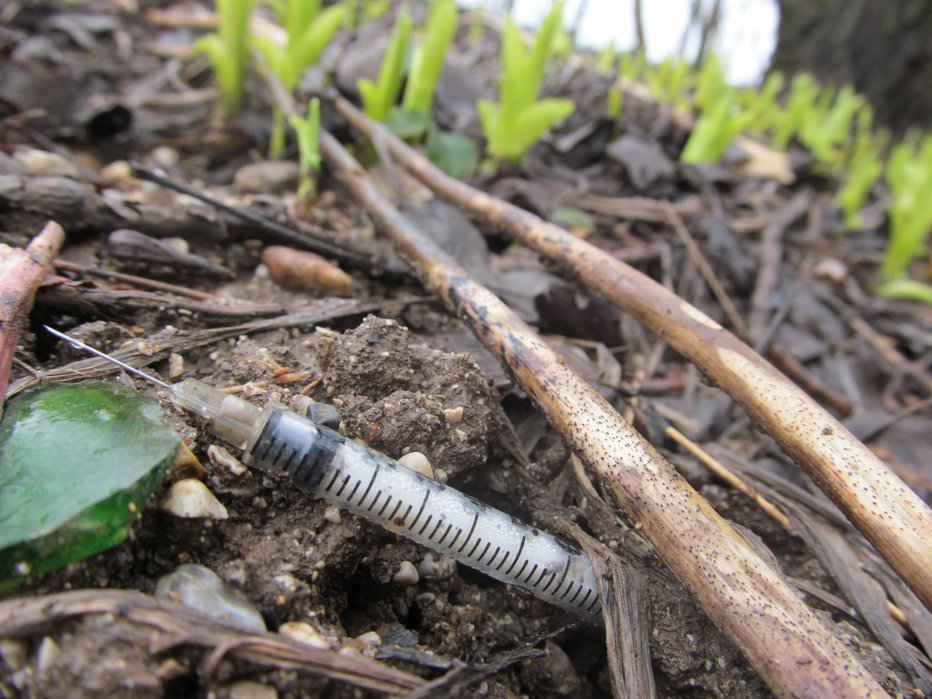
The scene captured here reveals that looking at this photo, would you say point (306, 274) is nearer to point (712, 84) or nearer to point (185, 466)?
point (185, 466)

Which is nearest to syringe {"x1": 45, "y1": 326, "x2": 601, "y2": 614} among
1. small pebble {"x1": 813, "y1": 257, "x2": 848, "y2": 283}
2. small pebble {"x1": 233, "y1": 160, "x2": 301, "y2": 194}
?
small pebble {"x1": 233, "y1": 160, "x2": 301, "y2": 194}

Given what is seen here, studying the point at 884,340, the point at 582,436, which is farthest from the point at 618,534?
the point at 884,340

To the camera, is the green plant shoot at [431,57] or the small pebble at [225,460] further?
the green plant shoot at [431,57]

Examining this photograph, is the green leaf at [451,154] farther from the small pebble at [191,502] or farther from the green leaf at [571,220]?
the small pebble at [191,502]

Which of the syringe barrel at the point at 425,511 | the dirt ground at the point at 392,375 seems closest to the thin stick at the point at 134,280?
the dirt ground at the point at 392,375

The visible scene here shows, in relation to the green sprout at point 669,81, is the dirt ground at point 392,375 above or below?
below

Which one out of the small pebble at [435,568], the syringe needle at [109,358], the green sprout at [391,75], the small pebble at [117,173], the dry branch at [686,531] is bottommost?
the small pebble at [435,568]

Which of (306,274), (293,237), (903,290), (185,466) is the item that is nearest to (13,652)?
(185,466)

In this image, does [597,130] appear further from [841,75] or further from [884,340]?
[841,75]
